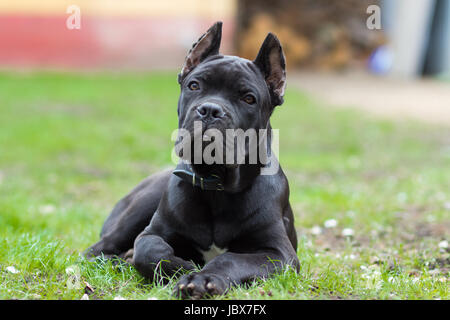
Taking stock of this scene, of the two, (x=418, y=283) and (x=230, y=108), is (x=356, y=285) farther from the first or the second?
(x=230, y=108)

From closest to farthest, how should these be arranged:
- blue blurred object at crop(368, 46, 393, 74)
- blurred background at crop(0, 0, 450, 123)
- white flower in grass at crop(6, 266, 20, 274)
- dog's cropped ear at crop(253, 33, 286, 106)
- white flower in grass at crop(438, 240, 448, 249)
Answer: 1. white flower in grass at crop(6, 266, 20, 274)
2. dog's cropped ear at crop(253, 33, 286, 106)
3. white flower in grass at crop(438, 240, 448, 249)
4. blurred background at crop(0, 0, 450, 123)
5. blue blurred object at crop(368, 46, 393, 74)

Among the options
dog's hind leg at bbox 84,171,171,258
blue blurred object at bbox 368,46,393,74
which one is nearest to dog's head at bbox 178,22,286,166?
dog's hind leg at bbox 84,171,171,258

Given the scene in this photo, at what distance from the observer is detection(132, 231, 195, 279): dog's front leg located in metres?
3.76

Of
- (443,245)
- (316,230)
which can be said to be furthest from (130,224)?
(443,245)

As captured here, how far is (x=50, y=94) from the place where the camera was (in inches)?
619

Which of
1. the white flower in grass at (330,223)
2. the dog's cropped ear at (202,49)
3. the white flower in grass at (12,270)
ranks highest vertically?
the dog's cropped ear at (202,49)

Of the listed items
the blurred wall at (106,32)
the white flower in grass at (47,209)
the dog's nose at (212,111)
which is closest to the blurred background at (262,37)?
the blurred wall at (106,32)

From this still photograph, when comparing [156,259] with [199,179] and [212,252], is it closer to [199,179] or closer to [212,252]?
[212,252]

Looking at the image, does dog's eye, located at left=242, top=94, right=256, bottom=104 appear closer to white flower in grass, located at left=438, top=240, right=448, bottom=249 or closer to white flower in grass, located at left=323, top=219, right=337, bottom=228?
white flower in grass, located at left=438, top=240, right=448, bottom=249

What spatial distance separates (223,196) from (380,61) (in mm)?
21151

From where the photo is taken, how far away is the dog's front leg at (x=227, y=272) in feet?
11.1

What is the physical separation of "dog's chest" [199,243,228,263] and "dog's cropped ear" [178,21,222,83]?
1128 mm

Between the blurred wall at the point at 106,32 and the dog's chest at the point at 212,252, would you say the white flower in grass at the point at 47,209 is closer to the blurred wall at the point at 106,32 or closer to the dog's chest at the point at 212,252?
the dog's chest at the point at 212,252
